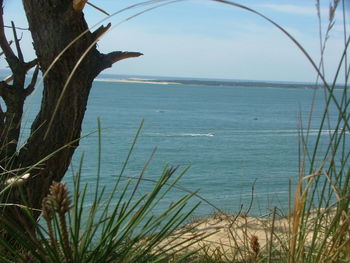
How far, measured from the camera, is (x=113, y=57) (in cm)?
342

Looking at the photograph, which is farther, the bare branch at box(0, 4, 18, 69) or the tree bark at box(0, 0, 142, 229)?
the bare branch at box(0, 4, 18, 69)

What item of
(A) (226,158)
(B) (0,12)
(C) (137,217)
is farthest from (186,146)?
(C) (137,217)

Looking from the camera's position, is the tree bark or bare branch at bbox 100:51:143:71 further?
bare branch at bbox 100:51:143:71

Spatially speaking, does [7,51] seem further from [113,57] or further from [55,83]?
[113,57]

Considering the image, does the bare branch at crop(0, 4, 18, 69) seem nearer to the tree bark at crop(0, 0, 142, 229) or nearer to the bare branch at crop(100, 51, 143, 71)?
the tree bark at crop(0, 0, 142, 229)

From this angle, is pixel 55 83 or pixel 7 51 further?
pixel 7 51

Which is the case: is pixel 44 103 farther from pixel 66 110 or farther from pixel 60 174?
pixel 60 174

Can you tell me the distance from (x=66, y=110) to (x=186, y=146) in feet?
107

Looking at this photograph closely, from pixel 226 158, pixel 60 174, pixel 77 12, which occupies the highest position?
pixel 77 12

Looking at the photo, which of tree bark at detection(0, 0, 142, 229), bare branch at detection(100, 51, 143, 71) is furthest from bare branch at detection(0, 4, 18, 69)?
bare branch at detection(100, 51, 143, 71)

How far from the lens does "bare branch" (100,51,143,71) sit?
3.33m

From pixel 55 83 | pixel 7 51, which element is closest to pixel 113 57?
pixel 55 83

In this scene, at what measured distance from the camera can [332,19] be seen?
1208 mm

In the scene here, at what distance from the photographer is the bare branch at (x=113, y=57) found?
333 centimetres
